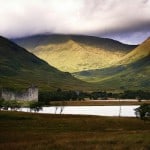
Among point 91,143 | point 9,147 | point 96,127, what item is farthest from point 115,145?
point 96,127

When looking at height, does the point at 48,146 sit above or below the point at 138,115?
below

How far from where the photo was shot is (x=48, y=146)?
191 feet

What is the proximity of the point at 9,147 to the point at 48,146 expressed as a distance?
5.23 metres

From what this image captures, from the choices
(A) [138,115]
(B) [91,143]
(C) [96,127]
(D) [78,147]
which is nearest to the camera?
(D) [78,147]

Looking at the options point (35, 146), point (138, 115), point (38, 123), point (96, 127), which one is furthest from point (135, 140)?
point (138, 115)

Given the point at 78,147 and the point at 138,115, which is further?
the point at 138,115

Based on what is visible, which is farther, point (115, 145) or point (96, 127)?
point (96, 127)

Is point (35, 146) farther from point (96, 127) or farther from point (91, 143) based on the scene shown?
point (96, 127)

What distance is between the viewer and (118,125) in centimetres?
12119

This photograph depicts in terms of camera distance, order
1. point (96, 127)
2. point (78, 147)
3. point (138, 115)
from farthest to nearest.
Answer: point (138, 115) → point (96, 127) → point (78, 147)

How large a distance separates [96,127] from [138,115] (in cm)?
6217

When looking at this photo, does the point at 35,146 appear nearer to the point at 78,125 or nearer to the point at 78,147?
the point at 78,147

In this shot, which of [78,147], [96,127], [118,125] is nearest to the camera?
[78,147]

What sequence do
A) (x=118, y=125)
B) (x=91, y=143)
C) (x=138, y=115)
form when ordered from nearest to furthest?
(x=91, y=143), (x=118, y=125), (x=138, y=115)
